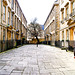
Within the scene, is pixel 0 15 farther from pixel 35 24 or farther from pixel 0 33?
pixel 35 24

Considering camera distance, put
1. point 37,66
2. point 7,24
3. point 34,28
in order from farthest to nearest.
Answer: point 34,28
point 7,24
point 37,66

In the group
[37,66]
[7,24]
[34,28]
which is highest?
[34,28]

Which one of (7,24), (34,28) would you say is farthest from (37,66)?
(34,28)

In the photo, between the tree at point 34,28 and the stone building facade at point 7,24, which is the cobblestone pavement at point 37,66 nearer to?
the stone building facade at point 7,24

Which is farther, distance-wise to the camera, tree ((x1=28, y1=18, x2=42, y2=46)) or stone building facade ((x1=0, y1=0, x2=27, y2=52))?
tree ((x1=28, y1=18, x2=42, y2=46))

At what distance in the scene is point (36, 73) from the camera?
Result: 12.0ft

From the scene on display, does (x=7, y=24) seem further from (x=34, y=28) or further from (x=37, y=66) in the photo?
(x=34, y=28)

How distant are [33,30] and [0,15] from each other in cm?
3063

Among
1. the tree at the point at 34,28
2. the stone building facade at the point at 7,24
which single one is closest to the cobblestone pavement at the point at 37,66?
the stone building facade at the point at 7,24

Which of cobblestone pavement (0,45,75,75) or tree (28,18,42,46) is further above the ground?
tree (28,18,42,46)

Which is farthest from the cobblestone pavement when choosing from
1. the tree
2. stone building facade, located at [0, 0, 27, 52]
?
the tree

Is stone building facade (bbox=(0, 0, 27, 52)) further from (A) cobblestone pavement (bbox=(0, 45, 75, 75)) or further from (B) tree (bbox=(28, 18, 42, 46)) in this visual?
(B) tree (bbox=(28, 18, 42, 46))

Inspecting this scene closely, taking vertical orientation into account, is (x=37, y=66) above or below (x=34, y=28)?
below

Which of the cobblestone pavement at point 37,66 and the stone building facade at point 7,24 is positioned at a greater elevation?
the stone building facade at point 7,24
